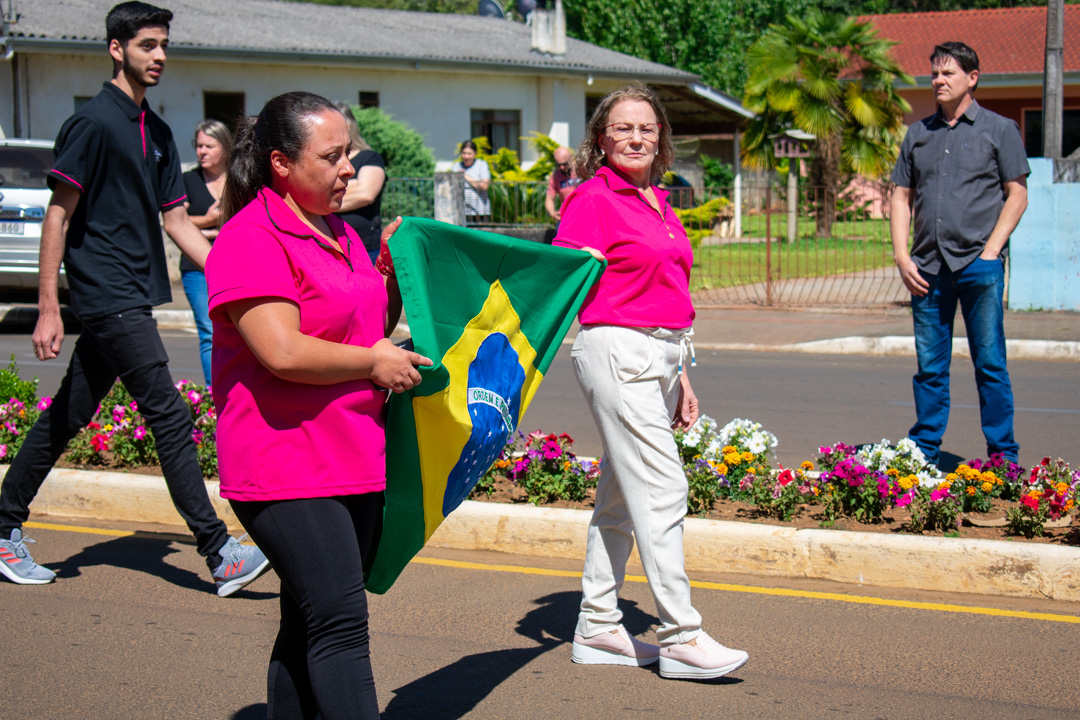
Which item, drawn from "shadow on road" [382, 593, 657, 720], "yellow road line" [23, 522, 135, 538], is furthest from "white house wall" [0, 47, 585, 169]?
"shadow on road" [382, 593, 657, 720]

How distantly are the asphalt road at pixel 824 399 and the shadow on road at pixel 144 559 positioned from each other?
2848 millimetres

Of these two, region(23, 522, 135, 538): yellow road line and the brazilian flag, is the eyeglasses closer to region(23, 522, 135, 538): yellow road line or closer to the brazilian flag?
the brazilian flag

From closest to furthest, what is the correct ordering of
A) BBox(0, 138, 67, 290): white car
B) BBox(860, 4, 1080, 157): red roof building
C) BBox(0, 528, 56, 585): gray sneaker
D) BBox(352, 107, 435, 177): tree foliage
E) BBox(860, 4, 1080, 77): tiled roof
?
1. BBox(0, 528, 56, 585): gray sneaker
2. BBox(0, 138, 67, 290): white car
3. BBox(352, 107, 435, 177): tree foliage
4. BBox(860, 4, 1080, 157): red roof building
5. BBox(860, 4, 1080, 77): tiled roof

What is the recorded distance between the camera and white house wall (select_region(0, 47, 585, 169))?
21469 millimetres

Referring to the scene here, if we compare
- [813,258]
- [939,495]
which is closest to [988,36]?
[813,258]

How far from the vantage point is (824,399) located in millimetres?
9312

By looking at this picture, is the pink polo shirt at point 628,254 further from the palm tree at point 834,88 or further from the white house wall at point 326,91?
Result: the palm tree at point 834,88

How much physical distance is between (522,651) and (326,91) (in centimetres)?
2277

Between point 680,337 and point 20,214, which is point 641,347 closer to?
point 680,337

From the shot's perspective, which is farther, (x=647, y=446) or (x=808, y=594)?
(x=808, y=594)

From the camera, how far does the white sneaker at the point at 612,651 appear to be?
155 inches

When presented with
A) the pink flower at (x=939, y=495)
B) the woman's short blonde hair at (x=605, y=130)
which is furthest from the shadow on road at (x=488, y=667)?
the woman's short blonde hair at (x=605, y=130)

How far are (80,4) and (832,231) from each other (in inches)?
676

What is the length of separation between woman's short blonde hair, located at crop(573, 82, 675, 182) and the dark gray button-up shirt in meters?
2.58
